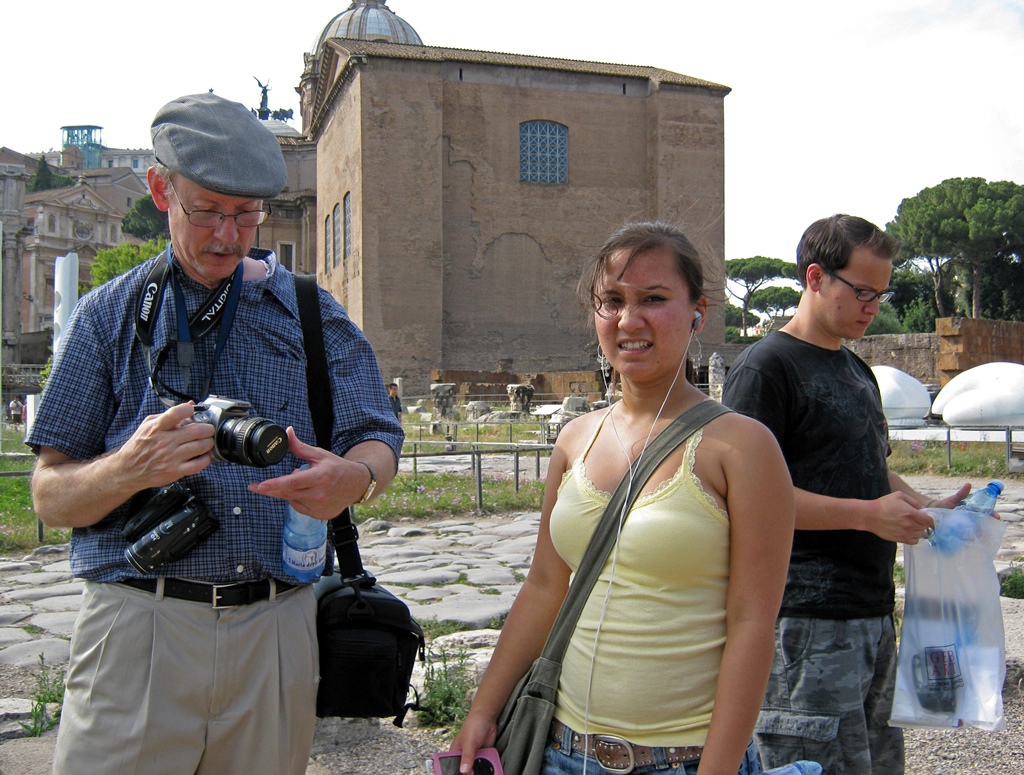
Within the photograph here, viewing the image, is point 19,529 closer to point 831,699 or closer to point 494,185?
point 831,699

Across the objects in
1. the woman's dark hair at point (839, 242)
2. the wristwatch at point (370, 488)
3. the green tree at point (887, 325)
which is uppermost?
Answer: the green tree at point (887, 325)

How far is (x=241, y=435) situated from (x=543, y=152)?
3457cm

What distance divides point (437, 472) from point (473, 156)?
2272 cm

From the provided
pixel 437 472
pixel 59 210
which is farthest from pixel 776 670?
pixel 59 210

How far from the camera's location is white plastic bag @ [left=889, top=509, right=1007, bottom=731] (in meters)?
2.28

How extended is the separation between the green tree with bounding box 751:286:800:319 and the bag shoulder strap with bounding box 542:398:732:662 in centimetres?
6080

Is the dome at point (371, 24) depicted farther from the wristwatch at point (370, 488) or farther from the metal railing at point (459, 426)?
the wristwatch at point (370, 488)

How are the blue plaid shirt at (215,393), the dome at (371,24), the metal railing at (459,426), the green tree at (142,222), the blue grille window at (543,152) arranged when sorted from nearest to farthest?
the blue plaid shirt at (215,393)
the metal railing at (459,426)
the blue grille window at (543,152)
the dome at (371,24)
the green tree at (142,222)

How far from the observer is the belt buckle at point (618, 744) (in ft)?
5.34

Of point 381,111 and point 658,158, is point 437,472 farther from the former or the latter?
point 658,158

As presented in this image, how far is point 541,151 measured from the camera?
35094mm

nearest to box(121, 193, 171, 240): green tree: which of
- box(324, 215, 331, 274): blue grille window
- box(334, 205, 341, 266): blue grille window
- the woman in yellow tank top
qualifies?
box(324, 215, 331, 274): blue grille window

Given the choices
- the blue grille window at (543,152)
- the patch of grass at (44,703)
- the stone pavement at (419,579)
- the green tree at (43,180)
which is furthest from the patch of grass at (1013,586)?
the green tree at (43,180)

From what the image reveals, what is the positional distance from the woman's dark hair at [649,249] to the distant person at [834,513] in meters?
0.53
